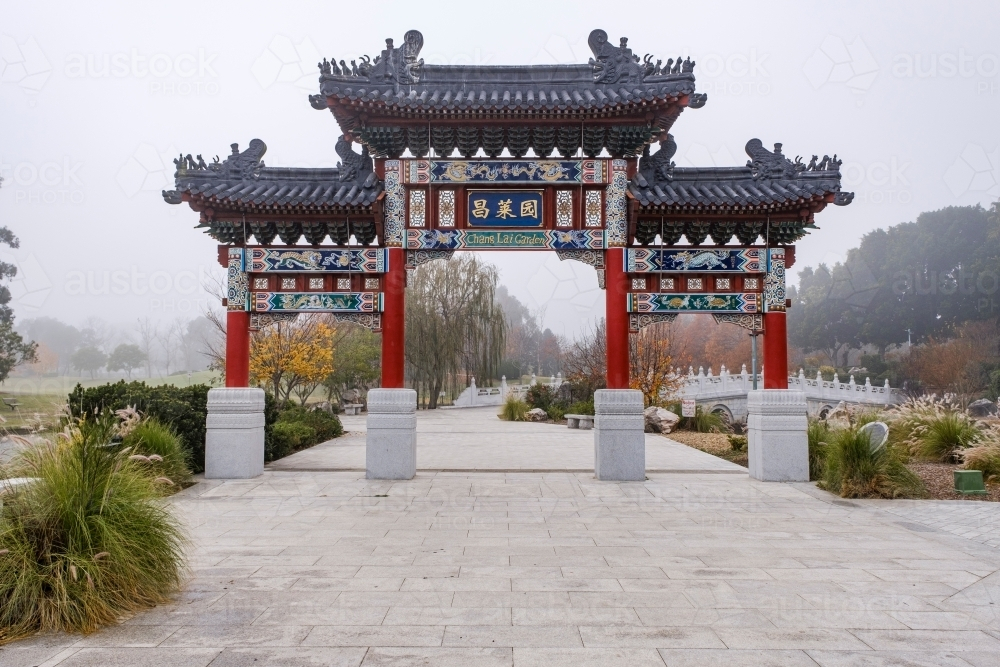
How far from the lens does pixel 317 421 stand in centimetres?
1600

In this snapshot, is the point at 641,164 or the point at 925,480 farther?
the point at 641,164

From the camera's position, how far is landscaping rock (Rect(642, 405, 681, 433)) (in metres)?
18.0

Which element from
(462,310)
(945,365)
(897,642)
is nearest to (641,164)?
(897,642)

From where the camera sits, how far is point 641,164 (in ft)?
31.8

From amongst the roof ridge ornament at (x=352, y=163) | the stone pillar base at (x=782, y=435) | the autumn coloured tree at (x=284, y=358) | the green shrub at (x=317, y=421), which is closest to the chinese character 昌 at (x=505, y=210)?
the roof ridge ornament at (x=352, y=163)

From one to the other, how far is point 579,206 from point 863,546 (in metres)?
5.64

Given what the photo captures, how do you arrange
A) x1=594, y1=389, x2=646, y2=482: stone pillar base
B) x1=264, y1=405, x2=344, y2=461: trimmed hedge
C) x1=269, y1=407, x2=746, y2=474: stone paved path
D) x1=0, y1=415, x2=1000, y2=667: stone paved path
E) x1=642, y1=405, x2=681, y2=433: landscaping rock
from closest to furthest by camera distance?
x1=0, y1=415, x2=1000, y2=667: stone paved path
x1=594, y1=389, x2=646, y2=482: stone pillar base
x1=269, y1=407, x2=746, y2=474: stone paved path
x1=264, y1=405, x2=344, y2=461: trimmed hedge
x1=642, y1=405, x2=681, y2=433: landscaping rock

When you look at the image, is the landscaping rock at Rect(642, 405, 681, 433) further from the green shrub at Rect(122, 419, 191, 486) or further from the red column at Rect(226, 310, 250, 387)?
the green shrub at Rect(122, 419, 191, 486)

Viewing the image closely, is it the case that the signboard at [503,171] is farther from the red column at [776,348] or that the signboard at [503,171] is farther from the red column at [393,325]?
the red column at [776,348]

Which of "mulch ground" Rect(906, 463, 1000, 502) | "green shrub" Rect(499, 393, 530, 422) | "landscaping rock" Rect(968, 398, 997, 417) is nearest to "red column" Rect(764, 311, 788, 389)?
"mulch ground" Rect(906, 463, 1000, 502)

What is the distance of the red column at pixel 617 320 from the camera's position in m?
9.16

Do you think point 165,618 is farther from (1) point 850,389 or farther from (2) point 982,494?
(1) point 850,389

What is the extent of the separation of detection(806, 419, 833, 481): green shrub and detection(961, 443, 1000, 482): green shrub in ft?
5.83

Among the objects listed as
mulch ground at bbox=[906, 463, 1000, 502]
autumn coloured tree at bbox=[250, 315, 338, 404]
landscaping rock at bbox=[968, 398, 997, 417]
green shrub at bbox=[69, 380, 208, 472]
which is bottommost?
landscaping rock at bbox=[968, 398, 997, 417]
